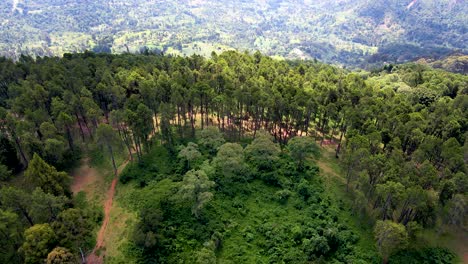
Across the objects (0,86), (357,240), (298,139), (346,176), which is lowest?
(357,240)

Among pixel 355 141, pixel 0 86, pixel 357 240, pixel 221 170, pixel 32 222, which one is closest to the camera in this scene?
pixel 32 222

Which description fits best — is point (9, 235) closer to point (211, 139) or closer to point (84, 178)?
point (84, 178)

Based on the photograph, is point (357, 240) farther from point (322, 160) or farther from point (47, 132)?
point (47, 132)

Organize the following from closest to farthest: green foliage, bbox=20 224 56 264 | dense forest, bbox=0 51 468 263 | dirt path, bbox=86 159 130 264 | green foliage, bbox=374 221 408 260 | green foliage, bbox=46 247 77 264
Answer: green foliage, bbox=46 247 77 264
green foliage, bbox=20 224 56 264
green foliage, bbox=374 221 408 260
dirt path, bbox=86 159 130 264
dense forest, bbox=0 51 468 263

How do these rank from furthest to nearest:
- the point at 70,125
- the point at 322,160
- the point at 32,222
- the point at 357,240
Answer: the point at 322,160, the point at 70,125, the point at 357,240, the point at 32,222

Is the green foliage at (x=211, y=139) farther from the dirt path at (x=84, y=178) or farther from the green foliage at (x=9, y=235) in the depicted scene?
the green foliage at (x=9, y=235)

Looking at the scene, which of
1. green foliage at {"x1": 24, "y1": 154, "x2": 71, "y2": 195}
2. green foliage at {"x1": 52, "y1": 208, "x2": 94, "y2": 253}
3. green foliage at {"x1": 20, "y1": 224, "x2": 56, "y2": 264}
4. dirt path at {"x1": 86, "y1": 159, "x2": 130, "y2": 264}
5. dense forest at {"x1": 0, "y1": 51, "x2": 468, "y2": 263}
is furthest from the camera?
green foliage at {"x1": 24, "y1": 154, "x2": 71, "y2": 195}

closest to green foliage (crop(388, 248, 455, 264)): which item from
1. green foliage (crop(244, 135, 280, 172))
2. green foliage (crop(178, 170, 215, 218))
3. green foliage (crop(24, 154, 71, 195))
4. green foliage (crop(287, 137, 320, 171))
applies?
green foliage (crop(287, 137, 320, 171))

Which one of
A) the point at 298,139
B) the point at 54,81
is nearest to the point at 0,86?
the point at 54,81

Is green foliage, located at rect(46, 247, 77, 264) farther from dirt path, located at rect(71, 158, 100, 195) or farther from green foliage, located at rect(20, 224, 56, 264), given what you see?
dirt path, located at rect(71, 158, 100, 195)
